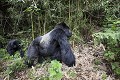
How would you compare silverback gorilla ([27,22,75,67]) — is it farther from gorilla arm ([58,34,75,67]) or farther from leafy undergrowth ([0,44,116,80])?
leafy undergrowth ([0,44,116,80])

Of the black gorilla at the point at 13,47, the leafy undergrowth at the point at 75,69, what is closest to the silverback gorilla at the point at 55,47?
the leafy undergrowth at the point at 75,69

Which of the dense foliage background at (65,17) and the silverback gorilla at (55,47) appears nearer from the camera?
the silverback gorilla at (55,47)

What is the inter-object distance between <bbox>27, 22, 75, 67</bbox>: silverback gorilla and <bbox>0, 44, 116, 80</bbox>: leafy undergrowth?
0.50 ft

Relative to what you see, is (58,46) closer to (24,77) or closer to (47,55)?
(47,55)

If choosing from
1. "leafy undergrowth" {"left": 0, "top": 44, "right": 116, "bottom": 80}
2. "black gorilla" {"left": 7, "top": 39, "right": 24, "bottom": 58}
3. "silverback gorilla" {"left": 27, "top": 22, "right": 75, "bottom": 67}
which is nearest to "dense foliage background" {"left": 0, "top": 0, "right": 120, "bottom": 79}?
"black gorilla" {"left": 7, "top": 39, "right": 24, "bottom": 58}

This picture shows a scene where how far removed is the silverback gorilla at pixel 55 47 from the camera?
4.66 meters

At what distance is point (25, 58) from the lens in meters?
5.12

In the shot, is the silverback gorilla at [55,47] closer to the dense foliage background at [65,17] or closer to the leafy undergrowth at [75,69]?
the leafy undergrowth at [75,69]

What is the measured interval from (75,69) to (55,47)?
543 millimetres

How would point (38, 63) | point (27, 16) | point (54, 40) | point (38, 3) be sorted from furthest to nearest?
1. point (27, 16)
2. point (38, 3)
3. point (38, 63)
4. point (54, 40)

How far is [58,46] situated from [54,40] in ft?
0.56

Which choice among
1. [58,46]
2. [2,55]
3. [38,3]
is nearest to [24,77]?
[58,46]

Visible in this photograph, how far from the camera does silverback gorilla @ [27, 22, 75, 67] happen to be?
4.66 meters

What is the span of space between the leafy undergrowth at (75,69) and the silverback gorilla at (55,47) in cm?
15
